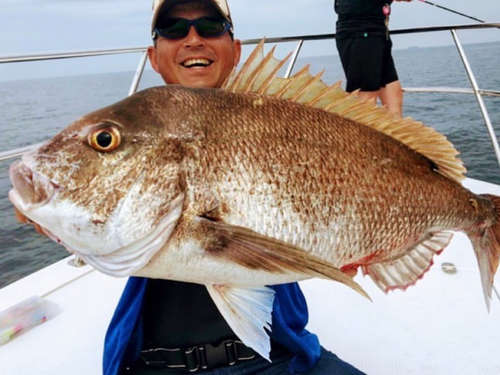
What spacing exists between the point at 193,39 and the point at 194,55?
2.0 inches

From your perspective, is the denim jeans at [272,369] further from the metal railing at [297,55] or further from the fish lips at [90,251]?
the metal railing at [297,55]

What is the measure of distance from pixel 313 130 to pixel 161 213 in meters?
0.41

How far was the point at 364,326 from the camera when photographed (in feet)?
6.49

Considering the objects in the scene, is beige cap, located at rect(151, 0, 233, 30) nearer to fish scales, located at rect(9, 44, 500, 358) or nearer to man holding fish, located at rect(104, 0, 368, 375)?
fish scales, located at rect(9, 44, 500, 358)

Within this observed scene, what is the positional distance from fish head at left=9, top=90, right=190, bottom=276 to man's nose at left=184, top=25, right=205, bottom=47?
2.17ft

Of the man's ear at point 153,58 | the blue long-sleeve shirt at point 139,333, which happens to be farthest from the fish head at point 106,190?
the man's ear at point 153,58

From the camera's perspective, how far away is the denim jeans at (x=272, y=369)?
55.1 inches

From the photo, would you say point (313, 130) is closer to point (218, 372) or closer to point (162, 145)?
point (162, 145)

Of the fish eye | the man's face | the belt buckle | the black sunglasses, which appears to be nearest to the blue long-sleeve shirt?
the belt buckle

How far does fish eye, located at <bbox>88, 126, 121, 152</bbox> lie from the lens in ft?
3.24

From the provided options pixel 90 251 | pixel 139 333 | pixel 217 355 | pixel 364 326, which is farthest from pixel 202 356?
pixel 364 326

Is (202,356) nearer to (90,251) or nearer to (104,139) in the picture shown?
(90,251)

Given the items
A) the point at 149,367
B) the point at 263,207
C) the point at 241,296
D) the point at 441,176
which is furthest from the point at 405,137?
the point at 149,367

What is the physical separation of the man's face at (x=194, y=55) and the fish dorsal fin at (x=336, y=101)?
0.50m
